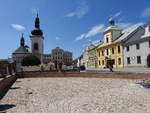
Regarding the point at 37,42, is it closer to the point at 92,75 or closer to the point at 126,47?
the point at 126,47

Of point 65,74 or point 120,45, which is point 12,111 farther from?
point 120,45

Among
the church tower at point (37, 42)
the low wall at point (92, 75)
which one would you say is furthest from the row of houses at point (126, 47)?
the church tower at point (37, 42)

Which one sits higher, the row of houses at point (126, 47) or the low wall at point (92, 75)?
the row of houses at point (126, 47)

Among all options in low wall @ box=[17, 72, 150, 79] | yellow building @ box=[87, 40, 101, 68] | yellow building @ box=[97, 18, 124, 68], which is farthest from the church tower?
low wall @ box=[17, 72, 150, 79]

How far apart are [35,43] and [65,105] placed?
8002 cm

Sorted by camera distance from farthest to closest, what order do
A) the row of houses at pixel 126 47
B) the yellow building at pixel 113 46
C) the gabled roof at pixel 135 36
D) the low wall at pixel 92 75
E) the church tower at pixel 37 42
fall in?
the church tower at pixel 37 42, the yellow building at pixel 113 46, the gabled roof at pixel 135 36, the row of houses at pixel 126 47, the low wall at pixel 92 75

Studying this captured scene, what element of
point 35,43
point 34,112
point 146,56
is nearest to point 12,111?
point 34,112

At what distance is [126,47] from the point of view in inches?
1510

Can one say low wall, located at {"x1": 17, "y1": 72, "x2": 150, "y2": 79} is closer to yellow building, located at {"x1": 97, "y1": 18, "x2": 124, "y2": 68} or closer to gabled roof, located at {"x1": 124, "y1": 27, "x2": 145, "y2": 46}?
gabled roof, located at {"x1": 124, "y1": 27, "x2": 145, "y2": 46}

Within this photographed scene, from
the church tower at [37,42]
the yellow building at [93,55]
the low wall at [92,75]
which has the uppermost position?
the church tower at [37,42]

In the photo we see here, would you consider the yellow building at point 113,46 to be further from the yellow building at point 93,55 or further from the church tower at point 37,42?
the church tower at point 37,42

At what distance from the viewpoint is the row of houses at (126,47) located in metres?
33.1

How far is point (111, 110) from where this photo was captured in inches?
303

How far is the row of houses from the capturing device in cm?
3312
